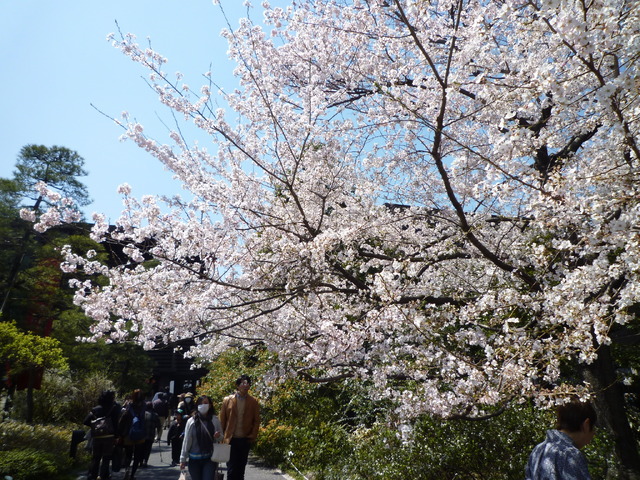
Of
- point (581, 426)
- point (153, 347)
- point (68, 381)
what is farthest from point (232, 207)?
point (68, 381)

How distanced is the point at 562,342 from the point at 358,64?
509 centimetres

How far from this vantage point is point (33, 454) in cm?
844

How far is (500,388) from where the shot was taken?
15.4 ft

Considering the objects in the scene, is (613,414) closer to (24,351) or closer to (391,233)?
(391,233)

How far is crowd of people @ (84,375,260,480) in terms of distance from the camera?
6.46m

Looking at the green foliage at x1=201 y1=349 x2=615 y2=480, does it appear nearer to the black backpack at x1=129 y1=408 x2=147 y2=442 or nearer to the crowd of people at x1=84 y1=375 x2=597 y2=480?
the crowd of people at x1=84 y1=375 x2=597 y2=480

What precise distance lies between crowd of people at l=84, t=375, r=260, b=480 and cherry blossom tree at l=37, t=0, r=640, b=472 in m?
0.87

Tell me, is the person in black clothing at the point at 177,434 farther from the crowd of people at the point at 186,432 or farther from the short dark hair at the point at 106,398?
the short dark hair at the point at 106,398

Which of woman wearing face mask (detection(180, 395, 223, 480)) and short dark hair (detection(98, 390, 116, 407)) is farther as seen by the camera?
short dark hair (detection(98, 390, 116, 407))

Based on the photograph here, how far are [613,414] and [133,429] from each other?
7.62 metres

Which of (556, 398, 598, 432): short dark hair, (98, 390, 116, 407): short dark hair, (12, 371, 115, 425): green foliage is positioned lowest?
(556, 398, 598, 432): short dark hair

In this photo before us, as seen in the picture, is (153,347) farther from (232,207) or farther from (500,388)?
(500,388)

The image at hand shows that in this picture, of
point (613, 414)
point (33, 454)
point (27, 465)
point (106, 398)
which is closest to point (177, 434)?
point (106, 398)

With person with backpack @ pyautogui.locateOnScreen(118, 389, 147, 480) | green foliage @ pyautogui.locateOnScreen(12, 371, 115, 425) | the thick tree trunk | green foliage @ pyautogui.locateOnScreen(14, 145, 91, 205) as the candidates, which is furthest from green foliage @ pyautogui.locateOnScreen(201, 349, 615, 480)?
green foliage @ pyautogui.locateOnScreen(14, 145, 91, 205)
